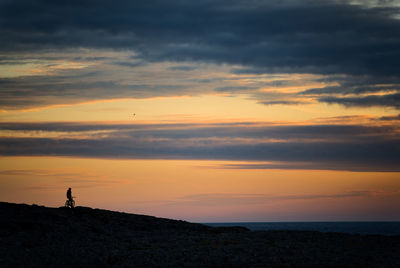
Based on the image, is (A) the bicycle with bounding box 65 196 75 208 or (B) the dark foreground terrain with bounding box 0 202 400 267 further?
(A) the bicycle with bounding box 65 196 75 208

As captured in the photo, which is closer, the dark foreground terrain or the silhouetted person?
the dark foreground terrain

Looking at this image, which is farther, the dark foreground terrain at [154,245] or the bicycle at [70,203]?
the bicycle at [70,203]

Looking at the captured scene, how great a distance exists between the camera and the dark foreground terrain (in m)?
48.9

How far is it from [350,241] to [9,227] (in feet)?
125

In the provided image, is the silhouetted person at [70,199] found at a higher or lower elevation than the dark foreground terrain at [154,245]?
higher

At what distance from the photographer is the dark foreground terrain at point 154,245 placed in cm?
4888

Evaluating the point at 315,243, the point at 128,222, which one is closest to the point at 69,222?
the point at 128,222

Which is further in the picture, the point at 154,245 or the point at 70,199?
the point at 70,199

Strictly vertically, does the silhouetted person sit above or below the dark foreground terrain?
above

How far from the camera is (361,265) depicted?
47.8m

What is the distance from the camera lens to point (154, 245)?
56.7 meters

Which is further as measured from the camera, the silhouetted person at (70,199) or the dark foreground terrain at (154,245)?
the silhouetted person at (70,199)

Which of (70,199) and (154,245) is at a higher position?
(70,199)

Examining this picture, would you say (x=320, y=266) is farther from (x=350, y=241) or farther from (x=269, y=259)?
(x=350, y=241)
